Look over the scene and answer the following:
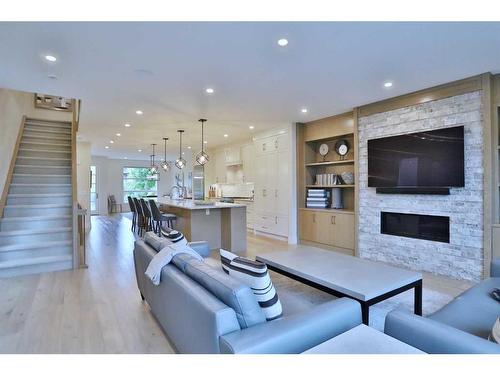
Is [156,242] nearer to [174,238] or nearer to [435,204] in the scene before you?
[174,238]

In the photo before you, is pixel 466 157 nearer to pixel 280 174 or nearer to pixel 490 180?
pixel 490 180

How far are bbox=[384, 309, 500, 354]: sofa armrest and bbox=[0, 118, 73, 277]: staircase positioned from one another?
4623mm

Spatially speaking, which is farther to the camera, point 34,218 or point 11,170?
point 11,170

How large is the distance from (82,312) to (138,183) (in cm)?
1244

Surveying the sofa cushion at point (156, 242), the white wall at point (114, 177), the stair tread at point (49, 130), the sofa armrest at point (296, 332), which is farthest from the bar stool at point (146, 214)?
the sofa armrest at point (296, 332)

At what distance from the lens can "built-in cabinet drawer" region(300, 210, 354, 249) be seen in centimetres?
527

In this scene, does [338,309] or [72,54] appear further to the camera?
[72,54]

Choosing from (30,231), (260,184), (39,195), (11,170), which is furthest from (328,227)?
(11,170)

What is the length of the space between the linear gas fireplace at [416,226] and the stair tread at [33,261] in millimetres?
5124

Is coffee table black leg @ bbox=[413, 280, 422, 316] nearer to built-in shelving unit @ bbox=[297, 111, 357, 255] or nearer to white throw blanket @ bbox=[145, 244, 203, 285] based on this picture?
white throw blanket @ bbox=[145, 244, 203, 285]

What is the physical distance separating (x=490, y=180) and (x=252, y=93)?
3297 millimetres

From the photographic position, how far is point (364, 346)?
4.11 ft

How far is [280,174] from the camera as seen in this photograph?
655 cm
